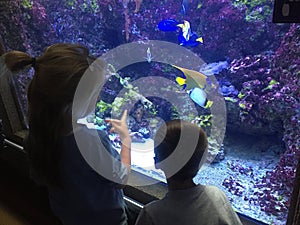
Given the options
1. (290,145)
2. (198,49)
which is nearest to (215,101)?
(198,49)

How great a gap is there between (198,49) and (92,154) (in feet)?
1.97

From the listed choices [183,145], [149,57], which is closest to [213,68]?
[149,57]

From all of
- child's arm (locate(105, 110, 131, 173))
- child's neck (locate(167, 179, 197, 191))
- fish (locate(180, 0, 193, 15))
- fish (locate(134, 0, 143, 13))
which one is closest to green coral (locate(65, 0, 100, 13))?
fish (locate(134, 0, 143, 13))

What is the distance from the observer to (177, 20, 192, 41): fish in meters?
1.29

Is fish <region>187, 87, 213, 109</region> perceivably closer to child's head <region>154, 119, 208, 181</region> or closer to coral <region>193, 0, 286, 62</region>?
coral <region>193, 0, 286, 62</region>

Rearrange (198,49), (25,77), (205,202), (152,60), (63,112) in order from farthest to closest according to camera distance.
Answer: (25,77), (152,60), (198,49), (63,112), (205,202)

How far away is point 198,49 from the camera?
1.32m

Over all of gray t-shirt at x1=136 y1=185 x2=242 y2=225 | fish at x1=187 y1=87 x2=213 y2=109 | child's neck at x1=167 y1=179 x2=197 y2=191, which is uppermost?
fish at x1=187 y1=87 x2=213 y2=109

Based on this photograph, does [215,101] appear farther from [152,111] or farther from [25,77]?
[25,77]

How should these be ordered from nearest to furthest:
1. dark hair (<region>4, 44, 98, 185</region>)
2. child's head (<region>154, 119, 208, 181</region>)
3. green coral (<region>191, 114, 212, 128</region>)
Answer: child's head (<region>154, 119, 208, 181</region>)
dark hair (<region>4, 44, 98, 185</region>)
green coral (<region>191, 114, 212, 128</region>)

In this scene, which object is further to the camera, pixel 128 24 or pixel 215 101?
pixel 128 24

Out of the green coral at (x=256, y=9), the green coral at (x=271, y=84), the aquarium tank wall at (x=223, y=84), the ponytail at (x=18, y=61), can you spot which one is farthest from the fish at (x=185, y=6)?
the ponytail at (x=18, y=61)

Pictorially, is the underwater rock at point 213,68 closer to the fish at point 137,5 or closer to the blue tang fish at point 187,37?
the blue tang fish at point 187,37

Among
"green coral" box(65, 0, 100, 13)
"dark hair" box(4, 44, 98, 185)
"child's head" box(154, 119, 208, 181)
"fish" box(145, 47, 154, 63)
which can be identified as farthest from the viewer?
"green coral" box(65, 0, 100, 13)
